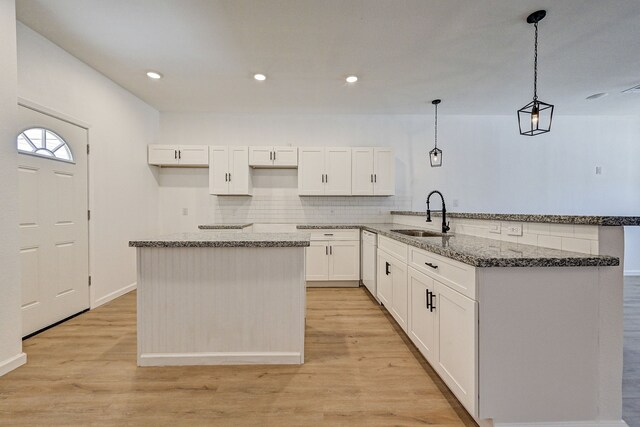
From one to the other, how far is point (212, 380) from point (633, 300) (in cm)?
476

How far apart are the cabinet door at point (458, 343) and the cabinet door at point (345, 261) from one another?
2.13 m

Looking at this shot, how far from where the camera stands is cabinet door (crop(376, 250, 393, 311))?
2778 millimetres

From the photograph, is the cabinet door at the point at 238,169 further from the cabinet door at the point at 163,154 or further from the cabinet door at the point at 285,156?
the cabinet door at the point at 163,154

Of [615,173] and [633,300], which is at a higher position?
[615,173]

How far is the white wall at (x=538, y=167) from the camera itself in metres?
4.53

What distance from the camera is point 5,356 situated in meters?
1.88

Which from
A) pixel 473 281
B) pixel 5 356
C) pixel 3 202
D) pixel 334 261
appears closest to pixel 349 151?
pixel 334 261

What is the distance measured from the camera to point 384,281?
2.94m

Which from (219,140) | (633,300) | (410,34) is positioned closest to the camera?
(410,34)

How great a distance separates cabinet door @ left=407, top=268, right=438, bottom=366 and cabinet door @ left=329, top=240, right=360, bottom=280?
65.2 inches

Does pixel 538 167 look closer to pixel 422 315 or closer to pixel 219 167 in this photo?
pixel 422 315

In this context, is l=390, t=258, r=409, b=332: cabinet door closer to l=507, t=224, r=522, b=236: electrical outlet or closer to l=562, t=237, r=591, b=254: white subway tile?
l=507, t=224, r=522, b=236: electrical outlet

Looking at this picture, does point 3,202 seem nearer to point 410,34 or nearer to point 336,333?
point 336,333

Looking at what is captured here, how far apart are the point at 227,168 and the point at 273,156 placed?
71cm
